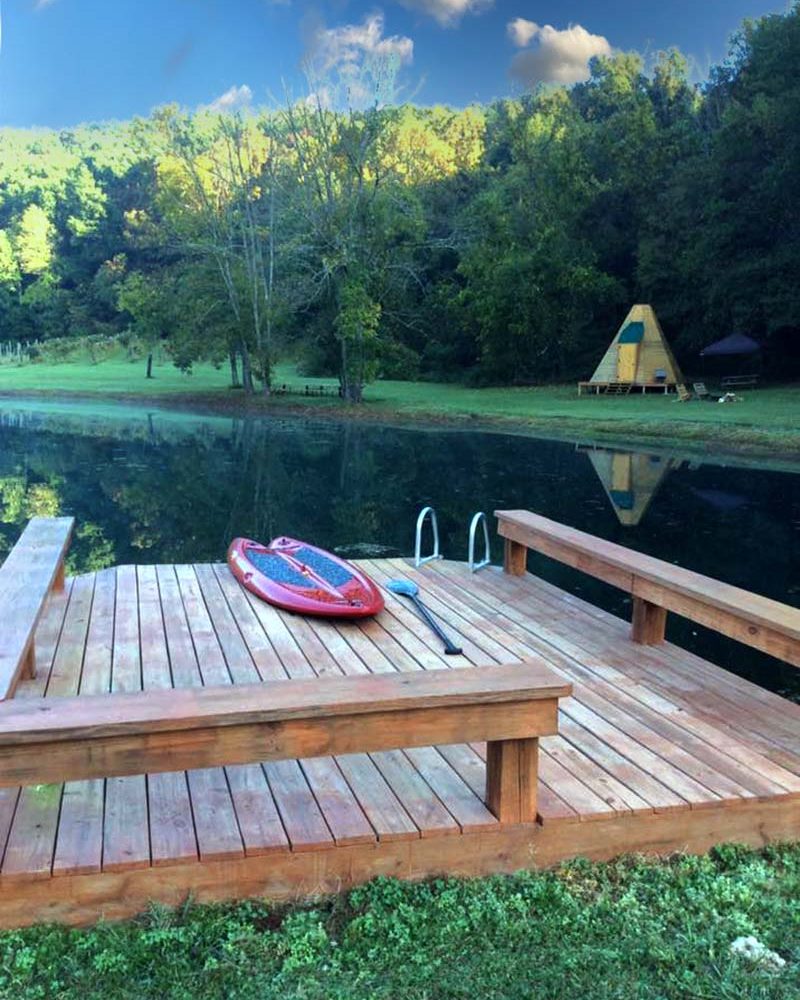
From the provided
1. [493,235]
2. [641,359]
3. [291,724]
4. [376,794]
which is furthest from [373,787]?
[493,235]

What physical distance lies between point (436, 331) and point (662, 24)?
911 inches

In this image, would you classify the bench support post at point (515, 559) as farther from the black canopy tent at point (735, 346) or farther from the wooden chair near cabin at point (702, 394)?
the black canopy tent at point (735, 346)

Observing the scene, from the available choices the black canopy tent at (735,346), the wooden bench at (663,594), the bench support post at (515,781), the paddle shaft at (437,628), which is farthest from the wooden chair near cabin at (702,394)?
the bench support post at (515,781)

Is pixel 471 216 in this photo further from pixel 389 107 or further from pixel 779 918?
pixel 779 918

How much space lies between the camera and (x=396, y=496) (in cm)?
1245

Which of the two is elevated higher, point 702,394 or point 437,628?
point 702,394

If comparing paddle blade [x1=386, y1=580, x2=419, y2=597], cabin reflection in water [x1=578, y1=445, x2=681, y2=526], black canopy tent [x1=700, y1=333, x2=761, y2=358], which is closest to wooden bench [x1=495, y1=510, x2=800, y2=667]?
paddle blade [x1=386, y1=580, x2=419, y2=597]

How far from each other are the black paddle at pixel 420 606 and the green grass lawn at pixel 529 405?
12.8 meters

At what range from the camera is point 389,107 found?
2673cm

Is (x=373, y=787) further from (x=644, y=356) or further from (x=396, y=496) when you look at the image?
(x=644, y=356)

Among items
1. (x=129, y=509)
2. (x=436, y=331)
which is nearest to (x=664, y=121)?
(x=436, y=331)

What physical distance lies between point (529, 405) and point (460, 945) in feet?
75.4

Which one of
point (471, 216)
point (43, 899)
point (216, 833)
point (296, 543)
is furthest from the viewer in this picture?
point (471, 216)

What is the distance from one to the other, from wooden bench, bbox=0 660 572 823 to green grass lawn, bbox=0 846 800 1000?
0.33 m
